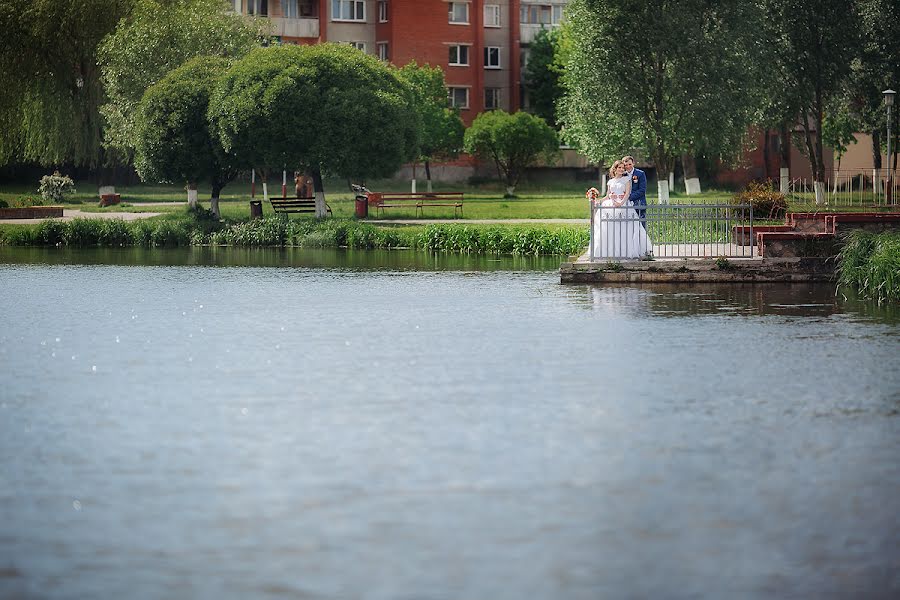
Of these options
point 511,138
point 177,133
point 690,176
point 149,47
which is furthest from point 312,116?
point 511,138

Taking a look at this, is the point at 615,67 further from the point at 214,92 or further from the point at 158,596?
the point at 158,596

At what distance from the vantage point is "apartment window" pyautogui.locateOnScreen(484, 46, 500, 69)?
94188mm

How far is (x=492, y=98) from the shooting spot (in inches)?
3718

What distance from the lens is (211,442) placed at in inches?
485

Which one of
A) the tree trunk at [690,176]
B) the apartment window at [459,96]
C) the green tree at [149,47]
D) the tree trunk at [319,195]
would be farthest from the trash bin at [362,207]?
the apartment window at [459,96]

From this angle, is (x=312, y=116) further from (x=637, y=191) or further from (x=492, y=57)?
(x=492, y=57)

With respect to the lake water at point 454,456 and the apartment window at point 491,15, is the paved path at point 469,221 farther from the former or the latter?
the apartment window at point 491,15

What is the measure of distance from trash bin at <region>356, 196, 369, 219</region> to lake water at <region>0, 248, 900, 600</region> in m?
29.1

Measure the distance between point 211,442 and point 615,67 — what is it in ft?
115

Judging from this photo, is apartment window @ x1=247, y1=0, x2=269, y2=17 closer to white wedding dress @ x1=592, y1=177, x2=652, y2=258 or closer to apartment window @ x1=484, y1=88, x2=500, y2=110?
apartment window @ x1=484, y1=88, x2=500, y2=110

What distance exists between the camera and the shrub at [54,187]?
61000 millimetres

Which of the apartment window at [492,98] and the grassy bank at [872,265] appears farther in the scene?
the apartment window at [492,98]

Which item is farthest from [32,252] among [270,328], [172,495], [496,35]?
[496,35]

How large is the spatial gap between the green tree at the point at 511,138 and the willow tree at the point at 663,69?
30.4 m
